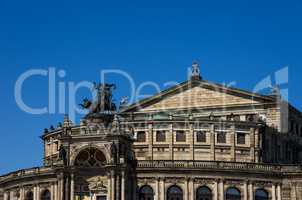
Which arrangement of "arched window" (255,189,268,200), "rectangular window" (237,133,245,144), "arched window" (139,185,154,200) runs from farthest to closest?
"rectangular window" (237,133,245,144), "arched window" (255,189,268,200), "arched window" (139,185,154,200)

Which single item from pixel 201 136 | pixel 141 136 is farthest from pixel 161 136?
pixel 201 136

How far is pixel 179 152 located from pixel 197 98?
1214 cm

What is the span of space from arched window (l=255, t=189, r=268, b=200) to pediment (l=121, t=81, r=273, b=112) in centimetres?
1679

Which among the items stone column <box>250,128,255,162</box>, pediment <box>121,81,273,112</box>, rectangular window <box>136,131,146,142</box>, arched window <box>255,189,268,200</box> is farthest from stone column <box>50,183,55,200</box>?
stone column <box>250,128,255,162</box>

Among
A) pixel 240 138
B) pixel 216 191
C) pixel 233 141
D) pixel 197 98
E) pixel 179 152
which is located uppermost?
pixel 197 98

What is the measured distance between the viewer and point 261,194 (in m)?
104

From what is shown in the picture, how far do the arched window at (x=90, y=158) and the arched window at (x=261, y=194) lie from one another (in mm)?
18113

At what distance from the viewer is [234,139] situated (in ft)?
368

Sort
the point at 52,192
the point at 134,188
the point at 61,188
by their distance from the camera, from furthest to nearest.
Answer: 1. the point at 52,192
2. the point at 134,188
3. the point at 61,188

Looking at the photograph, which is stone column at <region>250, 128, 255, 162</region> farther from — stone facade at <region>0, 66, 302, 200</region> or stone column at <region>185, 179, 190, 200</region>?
stone column at <region>185, 179, 190, 200</region>

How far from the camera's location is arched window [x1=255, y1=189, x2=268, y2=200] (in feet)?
339

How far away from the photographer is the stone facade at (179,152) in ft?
333

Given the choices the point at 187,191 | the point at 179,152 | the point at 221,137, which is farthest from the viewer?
the point at 221,137

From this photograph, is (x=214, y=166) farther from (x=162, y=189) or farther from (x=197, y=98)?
(x=197, y=98)
